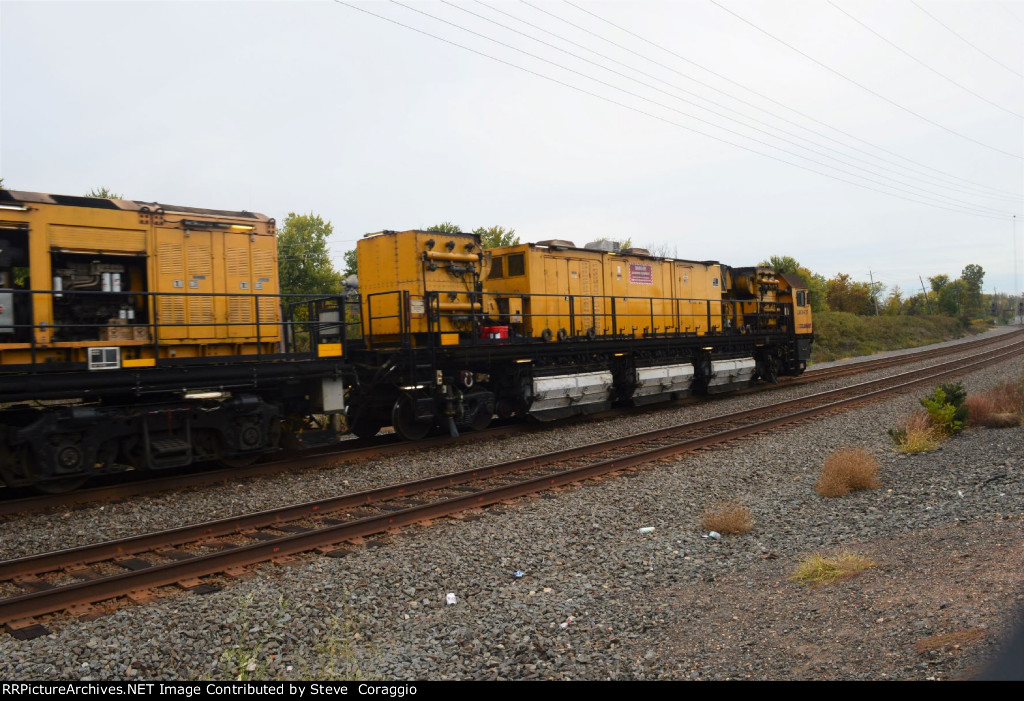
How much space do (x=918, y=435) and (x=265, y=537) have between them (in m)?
9.97

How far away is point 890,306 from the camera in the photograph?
83.8m

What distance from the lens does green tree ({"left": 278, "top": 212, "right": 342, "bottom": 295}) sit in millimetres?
48906

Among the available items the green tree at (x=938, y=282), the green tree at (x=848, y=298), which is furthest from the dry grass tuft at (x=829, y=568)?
the green tree at (x=938, y=282)

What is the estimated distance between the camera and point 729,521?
729cm

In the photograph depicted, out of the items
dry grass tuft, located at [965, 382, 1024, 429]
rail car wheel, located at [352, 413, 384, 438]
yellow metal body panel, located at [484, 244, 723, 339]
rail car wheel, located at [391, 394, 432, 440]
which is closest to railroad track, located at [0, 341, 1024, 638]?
rail car wheel, located at [391, 394, 432, 440]

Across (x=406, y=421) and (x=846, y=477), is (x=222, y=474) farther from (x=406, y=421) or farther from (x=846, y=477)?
(x=846, y=477)

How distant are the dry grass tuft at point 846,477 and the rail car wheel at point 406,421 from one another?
6900 millimetres

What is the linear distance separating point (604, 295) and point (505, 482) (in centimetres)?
849

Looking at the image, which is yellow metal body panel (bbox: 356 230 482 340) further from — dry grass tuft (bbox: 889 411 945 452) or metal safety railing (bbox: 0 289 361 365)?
dry grass tuft (bbox: 889 411 945 452)

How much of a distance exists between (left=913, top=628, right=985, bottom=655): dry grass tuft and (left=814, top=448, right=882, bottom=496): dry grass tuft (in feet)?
15.9

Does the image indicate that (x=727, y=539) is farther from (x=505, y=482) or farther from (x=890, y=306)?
(x=890, y=306)

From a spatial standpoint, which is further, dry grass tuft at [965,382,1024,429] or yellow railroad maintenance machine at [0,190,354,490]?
dry grass tuft at [965,382,1024,429]

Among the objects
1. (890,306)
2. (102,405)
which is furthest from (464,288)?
(890,306)

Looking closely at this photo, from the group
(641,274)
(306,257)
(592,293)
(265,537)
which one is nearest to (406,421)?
(265,537)
